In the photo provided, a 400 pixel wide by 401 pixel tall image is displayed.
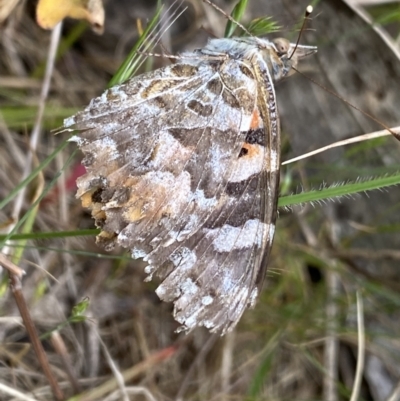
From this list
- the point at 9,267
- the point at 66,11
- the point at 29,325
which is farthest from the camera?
the point at 66,11

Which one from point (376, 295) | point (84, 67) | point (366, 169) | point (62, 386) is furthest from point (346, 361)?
point (84, 67)

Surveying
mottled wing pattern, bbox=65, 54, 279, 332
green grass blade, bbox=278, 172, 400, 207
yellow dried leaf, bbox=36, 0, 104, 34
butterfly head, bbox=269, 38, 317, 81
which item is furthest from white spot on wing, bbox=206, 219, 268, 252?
yellow dried leaf, bbox=36, 0, 104, 34

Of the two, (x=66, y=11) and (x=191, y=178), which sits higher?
(x=66, y=11)

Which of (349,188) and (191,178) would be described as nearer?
(349,188)

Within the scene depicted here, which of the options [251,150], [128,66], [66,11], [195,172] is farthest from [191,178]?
[66,11]

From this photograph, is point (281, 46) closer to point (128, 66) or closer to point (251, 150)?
point (251, 150)

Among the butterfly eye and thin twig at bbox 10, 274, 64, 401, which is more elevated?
the butterfly eye

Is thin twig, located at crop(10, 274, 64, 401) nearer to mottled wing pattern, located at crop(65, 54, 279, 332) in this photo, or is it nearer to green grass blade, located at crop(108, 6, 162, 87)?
mottled wing pattern, located at crop(65, 54, 279, 332)

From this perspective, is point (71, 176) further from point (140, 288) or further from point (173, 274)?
point (173, 274)
